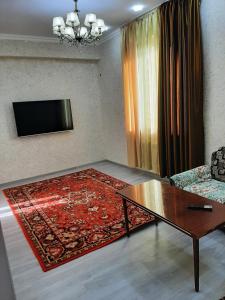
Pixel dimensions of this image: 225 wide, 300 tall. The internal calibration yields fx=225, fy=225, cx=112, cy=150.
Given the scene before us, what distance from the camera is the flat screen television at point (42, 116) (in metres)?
4.51

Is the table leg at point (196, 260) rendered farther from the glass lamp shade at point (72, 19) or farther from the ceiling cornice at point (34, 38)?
the ceiling cornice at point (34, 38)

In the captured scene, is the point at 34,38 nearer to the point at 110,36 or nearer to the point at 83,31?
the point at 110,36

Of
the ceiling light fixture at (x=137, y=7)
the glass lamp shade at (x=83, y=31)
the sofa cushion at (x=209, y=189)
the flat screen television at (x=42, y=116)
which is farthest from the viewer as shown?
the flat screen television at (x=42, y=116)

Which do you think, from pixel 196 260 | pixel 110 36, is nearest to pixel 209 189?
pixel 196 260

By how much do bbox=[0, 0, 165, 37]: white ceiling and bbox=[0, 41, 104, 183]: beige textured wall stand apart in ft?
1.93

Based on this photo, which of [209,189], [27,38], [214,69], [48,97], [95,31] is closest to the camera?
[209,189]

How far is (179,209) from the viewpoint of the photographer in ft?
6.25

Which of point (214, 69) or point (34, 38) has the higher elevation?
point (34, 38)

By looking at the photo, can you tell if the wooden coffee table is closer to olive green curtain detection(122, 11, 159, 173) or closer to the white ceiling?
olive green curtain detection(122, 11, 159, 173)

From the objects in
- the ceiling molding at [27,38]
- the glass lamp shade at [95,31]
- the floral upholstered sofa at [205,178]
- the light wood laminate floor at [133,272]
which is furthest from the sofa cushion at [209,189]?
the ceiling molding at [27,38]

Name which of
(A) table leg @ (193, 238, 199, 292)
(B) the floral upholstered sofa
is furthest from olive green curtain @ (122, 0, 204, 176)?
(A) table leg @ (193, 238, 199, 292)

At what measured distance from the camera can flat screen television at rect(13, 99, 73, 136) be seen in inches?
177

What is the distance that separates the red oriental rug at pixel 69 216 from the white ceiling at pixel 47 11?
9.15 ft

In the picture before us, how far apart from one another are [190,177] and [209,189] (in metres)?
0.29
